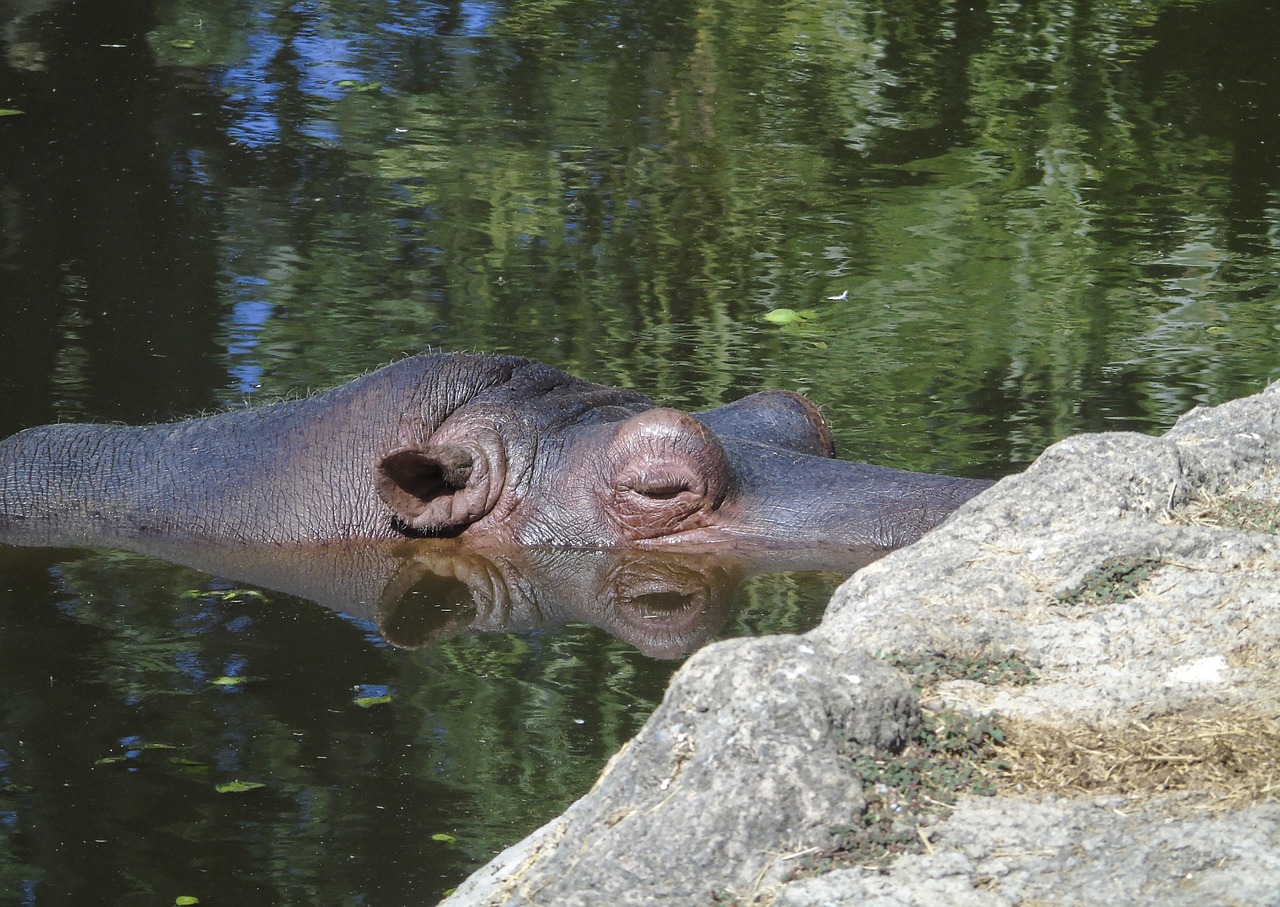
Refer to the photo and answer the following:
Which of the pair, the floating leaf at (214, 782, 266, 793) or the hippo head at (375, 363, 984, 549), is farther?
the hippo head at (375, 363, 984, 549)

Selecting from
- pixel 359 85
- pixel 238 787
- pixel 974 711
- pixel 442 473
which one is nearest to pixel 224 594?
pixel 442 473

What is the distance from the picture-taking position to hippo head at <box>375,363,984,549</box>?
22.0 ft

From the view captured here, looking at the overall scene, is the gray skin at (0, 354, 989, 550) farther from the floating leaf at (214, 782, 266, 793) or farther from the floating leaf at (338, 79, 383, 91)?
the floating leaf at (338, 79, 383, 91)

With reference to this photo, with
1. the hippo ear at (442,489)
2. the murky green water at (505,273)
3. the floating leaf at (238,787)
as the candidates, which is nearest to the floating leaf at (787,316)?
the murky green water at (505,273)

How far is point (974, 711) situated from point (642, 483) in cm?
295

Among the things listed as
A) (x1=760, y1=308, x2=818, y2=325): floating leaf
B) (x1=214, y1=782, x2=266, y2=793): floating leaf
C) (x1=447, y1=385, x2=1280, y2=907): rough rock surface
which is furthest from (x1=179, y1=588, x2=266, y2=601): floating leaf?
(x1=760, y1=308, x2=818, y2=325): floating leaf

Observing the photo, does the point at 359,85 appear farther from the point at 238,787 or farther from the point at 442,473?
the point at 238,787

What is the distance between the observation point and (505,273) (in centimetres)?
1098

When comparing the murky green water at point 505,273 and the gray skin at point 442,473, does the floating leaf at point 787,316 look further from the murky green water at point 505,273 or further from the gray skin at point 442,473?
the gray skin at point 442,473

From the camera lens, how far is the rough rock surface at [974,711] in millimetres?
3330

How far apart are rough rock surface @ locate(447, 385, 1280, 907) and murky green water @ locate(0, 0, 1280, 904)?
1093 millimetres

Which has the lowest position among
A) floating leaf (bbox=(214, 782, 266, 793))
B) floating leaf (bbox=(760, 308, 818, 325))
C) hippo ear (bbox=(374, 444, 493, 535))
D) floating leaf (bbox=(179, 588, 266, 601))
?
floating leaf (bbox=(760, 308, 818, 325))

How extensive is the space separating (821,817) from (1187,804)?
2.36 ft

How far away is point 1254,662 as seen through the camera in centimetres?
421
